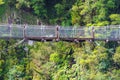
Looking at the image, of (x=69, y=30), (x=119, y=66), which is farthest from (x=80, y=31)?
(x=119, y=66)

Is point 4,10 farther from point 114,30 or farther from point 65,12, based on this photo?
point 114,30

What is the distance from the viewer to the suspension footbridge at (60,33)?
14.4m

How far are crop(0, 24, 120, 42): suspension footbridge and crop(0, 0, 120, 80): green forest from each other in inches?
30.5

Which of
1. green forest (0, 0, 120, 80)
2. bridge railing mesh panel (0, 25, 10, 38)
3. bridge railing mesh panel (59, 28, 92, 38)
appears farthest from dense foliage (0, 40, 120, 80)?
bridge railing mesh panel (0, 25, 10, 38)

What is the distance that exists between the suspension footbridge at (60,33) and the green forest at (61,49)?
0.77m

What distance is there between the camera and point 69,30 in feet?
48.0

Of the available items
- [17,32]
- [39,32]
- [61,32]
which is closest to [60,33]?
[61,32]

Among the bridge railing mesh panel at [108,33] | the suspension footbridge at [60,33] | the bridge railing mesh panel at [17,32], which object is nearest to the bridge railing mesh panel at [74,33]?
the suspension footbridge at [60,33]

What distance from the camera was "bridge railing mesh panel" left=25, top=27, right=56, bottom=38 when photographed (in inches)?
571

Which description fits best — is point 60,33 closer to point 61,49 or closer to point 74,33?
point 74,33

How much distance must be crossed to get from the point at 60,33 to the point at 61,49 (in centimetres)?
225

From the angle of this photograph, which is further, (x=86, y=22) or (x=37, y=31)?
(x=86, y=22)

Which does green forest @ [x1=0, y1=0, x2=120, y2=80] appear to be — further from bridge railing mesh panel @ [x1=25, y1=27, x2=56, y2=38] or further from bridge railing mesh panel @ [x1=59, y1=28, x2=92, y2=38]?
bridge railing mesh panel @ [x1=25, y1=27, x2=56, y2=38]

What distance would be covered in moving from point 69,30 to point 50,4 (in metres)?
3.55
